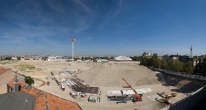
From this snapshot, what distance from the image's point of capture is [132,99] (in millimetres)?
18234

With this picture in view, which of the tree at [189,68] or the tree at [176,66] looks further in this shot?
the tree at [176,66]

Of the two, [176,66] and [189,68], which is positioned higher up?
[176,66]

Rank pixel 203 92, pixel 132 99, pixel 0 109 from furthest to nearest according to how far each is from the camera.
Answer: pixel 132 99, pixel 203 92, pixel 0 109

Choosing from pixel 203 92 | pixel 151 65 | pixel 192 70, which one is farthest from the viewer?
pixel 151 65

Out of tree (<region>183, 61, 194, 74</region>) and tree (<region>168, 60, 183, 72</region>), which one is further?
tree (<region>168, 60, 183, 72</region>)

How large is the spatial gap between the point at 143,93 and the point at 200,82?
14.9 meters

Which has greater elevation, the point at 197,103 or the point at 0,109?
the point at 0,109

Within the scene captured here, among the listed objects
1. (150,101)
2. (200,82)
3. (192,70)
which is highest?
(192,70)

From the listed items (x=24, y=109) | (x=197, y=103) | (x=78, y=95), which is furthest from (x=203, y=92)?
(x=24, y=109)

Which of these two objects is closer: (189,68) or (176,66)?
(189,68)

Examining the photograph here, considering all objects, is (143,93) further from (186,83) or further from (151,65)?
(151,65)

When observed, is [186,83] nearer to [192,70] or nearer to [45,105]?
[192,70]

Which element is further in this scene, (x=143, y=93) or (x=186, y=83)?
(x=186, y=83)

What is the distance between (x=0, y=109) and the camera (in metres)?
7.07
